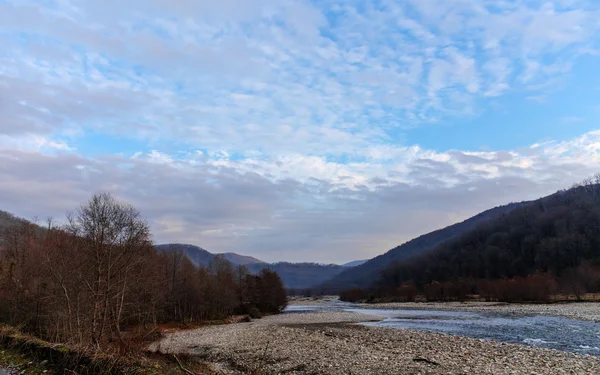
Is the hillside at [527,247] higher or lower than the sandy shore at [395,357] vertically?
higher

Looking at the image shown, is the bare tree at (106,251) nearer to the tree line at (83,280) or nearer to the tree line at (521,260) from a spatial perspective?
the tree line at (83,280)

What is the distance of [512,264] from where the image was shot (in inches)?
5782

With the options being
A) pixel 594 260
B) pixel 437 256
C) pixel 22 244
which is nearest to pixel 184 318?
pixel 22 244

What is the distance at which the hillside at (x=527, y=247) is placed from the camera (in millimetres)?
129000

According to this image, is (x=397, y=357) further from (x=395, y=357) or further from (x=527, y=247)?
(x=527, y=247)

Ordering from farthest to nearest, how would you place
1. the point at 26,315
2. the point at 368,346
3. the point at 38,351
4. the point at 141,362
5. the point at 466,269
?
the point at 466,269 < the point at 26,315 < the point at 368,346 < the point at 38,351 < the point at 141,362

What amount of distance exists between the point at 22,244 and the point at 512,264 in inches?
5804

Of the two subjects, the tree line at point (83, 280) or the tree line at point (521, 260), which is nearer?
the tree line at point (83, 280)

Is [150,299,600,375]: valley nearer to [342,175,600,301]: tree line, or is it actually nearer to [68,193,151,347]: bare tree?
[68,193,151,347]: bare tree

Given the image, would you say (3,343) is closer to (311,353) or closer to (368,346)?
(311,353)

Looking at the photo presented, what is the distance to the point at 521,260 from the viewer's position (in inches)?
5758

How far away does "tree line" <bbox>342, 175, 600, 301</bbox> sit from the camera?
91250mm

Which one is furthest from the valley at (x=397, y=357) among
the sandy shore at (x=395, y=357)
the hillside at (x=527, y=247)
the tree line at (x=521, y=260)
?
the hillside at (x=527, y=247)

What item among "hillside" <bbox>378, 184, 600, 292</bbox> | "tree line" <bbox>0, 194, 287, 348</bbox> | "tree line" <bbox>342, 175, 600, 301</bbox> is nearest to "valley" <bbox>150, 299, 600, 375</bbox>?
"tree line" <bbox>0, 194, 287, 348</bbox>
